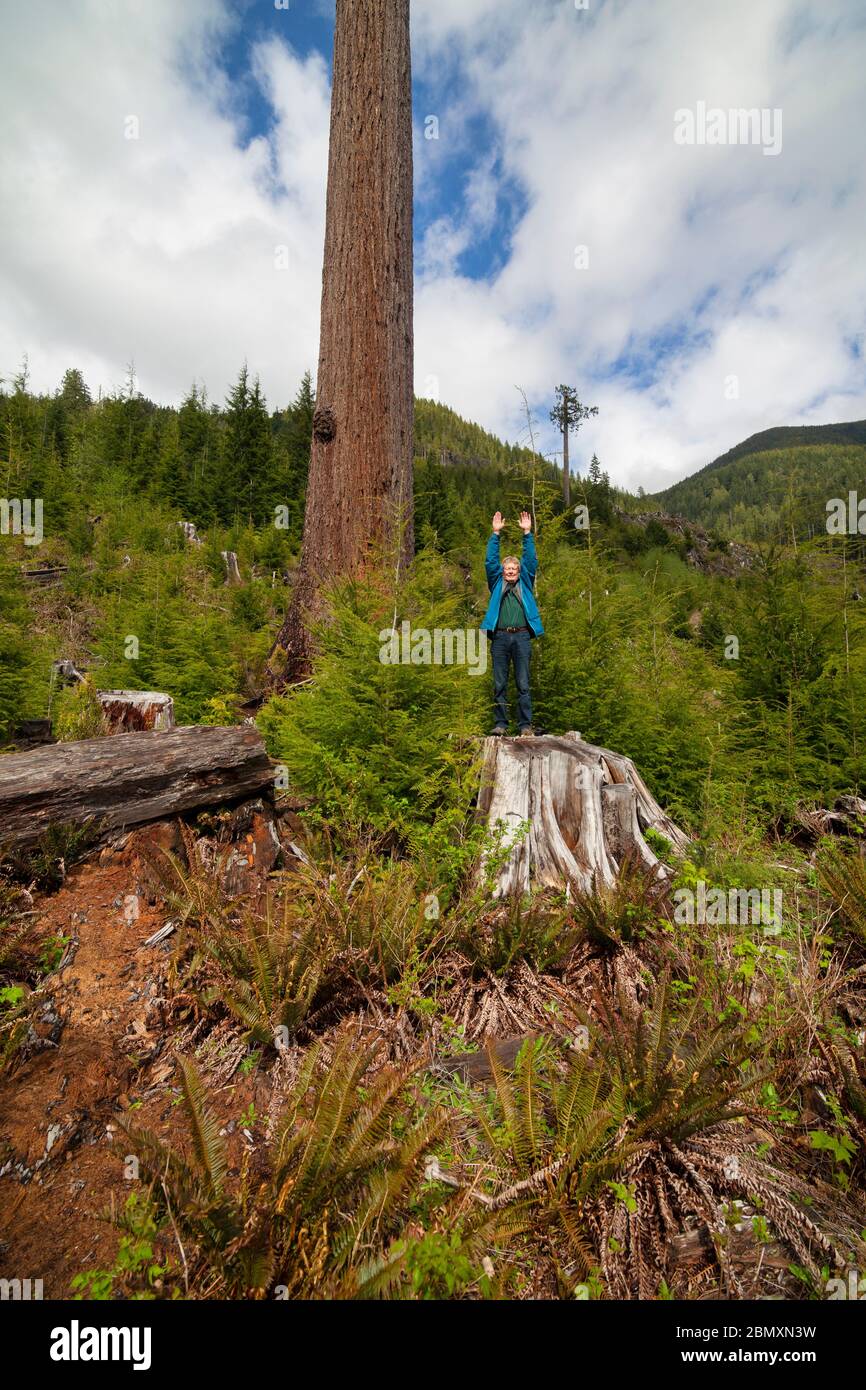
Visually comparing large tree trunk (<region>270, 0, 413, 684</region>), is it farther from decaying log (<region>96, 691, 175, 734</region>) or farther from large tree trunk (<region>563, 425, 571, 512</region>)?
large tree trunk (<region>563, 425, 571, 512</region>)

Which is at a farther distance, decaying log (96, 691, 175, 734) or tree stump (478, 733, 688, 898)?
decaying log (96, 691, 175, 734)

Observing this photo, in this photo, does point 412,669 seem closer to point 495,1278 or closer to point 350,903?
point 350,903

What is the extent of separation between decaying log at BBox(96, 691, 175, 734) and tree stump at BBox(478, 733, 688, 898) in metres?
3.50

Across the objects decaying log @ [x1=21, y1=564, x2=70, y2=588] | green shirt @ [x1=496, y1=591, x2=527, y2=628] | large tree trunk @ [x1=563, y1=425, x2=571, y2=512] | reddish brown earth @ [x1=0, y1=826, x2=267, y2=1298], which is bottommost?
reddish brown earth @ [x1=0, y1=826, x2=267, y2=1298]

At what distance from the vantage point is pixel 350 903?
9.70ft

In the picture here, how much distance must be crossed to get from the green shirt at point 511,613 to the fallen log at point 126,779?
2645mm

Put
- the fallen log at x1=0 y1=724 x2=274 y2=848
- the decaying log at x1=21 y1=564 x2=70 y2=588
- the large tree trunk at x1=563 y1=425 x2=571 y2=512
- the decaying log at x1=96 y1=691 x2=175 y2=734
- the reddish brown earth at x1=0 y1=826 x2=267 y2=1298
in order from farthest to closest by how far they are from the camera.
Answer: the large tree trunk at x1=563 y1=425 x2=571 y2=512, the decaying log at x1=21 y1=564 x2=70 y2=588, the decaying log at x1=96 y1=691 x2=175 y2=734, the fallen log at x1=0 y1=724 x2=274 y2=848, the reddish brown earth at x1=0 y1=826 x2=267 y2=1298

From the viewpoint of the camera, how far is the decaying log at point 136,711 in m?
A: 5.73

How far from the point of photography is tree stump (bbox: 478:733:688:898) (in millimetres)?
3572

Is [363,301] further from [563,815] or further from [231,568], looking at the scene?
[231,568]

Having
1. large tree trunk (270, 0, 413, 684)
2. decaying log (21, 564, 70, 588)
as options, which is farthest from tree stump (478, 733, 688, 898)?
decaying log (21, 564, 70, 588)

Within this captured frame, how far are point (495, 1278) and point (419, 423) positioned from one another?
13146cm

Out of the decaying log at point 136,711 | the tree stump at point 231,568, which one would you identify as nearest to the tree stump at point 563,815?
the decaying log at point 136,711
